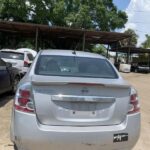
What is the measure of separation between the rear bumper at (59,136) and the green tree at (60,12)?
35488 millimetres

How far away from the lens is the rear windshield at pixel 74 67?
6.02m

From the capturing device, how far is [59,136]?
507 centimetres

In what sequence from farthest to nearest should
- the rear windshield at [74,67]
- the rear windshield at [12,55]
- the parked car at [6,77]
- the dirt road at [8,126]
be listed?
the rear windshield at [12,55] < the parked car at [6,77] < the dirt road at [8,126] < the rear windshield at [74,67]

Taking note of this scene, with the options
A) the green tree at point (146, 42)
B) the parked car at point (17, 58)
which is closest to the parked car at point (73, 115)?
the parked car at point (17, 58)

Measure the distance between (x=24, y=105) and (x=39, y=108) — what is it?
0.22 m

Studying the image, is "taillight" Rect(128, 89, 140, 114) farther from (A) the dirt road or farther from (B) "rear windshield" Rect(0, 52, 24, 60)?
(B) "rear windshield" Rect(0, 52, 24, 60)

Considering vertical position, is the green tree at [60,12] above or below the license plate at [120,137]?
above

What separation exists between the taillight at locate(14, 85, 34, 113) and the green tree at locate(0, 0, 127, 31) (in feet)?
116

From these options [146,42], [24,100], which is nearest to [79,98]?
[24,100]

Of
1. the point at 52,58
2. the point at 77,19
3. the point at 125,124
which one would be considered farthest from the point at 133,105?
the point at 77,19

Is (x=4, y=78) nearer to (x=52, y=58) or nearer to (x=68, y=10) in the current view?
(x=52, y=58)

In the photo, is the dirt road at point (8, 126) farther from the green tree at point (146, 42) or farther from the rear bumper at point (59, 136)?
the green tree at point (146, 42)

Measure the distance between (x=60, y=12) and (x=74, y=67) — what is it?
119 feet

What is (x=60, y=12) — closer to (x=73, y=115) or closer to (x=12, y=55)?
(x=12, y=55)
